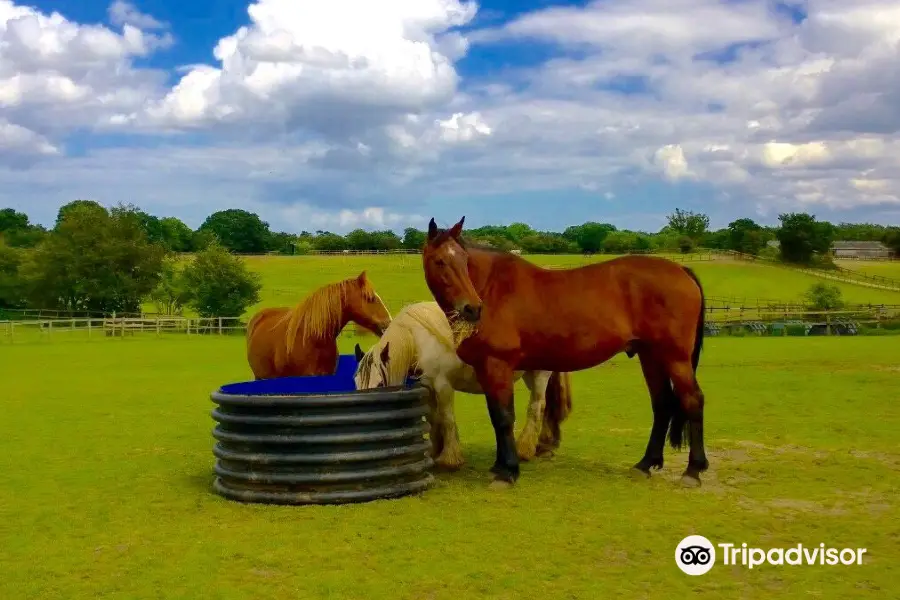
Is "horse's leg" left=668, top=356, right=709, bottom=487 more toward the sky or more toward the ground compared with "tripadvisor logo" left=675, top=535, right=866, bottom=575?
more toward the sky

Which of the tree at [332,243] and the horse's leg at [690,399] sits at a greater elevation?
the tree at [332,243]

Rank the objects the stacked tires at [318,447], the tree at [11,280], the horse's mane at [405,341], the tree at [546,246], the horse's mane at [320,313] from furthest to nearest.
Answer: the tree at [546,246]
the tree at [11,280]
the horse's mane at [320,313]
the horse's mane at [405,341]
the stacked tires at [318,447]

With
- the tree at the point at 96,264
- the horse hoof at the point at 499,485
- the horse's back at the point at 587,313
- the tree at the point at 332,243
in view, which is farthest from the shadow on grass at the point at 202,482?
the tree at the point at 332,243

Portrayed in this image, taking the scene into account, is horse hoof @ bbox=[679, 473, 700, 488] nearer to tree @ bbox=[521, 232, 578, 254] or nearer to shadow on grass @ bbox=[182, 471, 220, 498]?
shadow on grass @ bbox=[182, 471, 220, 498]

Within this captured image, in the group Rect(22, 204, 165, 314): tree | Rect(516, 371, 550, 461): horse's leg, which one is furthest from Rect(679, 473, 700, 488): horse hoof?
Rect(22, 204, 165, 314): tree

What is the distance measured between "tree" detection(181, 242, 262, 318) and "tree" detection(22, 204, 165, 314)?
373 centimetres

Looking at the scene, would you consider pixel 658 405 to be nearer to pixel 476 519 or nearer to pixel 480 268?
pixel 480 268

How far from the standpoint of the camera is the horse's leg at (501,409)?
22.1ft

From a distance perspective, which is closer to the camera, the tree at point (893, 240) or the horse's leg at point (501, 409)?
the horse's leg at point (501, 409)

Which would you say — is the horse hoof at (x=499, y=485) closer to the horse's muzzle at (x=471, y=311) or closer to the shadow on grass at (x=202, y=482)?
the horse's muzzle at (x=471, y=311)

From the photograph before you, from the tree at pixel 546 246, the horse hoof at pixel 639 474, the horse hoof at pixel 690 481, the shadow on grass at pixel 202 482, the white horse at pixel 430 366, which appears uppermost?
the tree at pixel 546 246

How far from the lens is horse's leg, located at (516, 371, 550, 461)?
784 cm

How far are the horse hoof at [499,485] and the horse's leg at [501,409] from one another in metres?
0.03

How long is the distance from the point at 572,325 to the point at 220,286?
45.6 m
